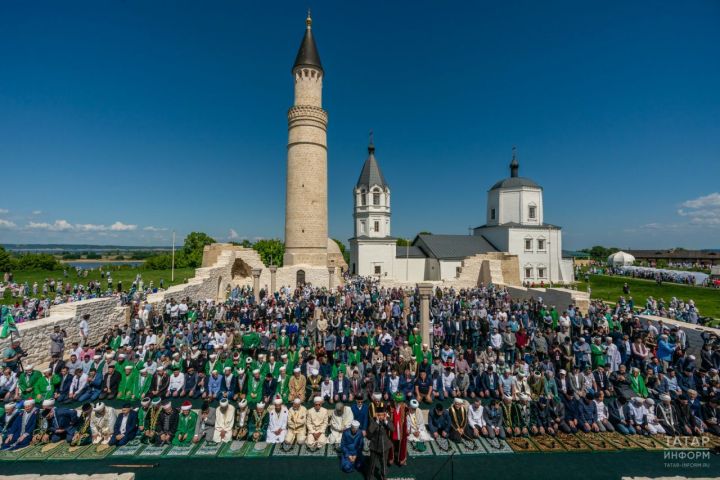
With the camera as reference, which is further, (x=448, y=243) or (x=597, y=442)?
(x=448, y=243)

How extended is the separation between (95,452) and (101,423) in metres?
0.59

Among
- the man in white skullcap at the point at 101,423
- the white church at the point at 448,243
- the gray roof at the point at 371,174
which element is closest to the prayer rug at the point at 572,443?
the man in white skullcap at the point at 101,423

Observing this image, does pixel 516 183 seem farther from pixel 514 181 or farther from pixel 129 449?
pixel 129 449

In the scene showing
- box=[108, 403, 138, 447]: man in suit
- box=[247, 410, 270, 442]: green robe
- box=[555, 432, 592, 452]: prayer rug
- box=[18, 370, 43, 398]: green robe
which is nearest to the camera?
box=[555, 432, 592, 452]: prayer rug

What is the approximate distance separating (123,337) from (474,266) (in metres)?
23.9

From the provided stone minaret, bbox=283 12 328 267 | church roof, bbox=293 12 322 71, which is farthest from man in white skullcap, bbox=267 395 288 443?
church roof, bbox=293 12 322 71

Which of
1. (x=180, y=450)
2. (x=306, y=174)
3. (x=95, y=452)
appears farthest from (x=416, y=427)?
(x=306, y=174)

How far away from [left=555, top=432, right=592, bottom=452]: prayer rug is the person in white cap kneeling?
4120 mm

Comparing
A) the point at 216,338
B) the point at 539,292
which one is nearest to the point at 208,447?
the point at 216,338

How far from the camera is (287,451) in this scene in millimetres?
6742

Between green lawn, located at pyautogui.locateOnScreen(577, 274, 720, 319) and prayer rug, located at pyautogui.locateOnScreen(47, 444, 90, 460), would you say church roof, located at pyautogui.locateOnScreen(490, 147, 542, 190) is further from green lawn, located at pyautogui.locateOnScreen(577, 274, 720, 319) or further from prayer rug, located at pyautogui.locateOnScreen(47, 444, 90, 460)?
prayer rug, located at pyautogui.locateOnScreen(47, 444, 90, 460)

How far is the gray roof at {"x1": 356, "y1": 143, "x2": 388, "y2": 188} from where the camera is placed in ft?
118

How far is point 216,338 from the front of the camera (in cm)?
1177

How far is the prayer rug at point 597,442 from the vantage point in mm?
6742
